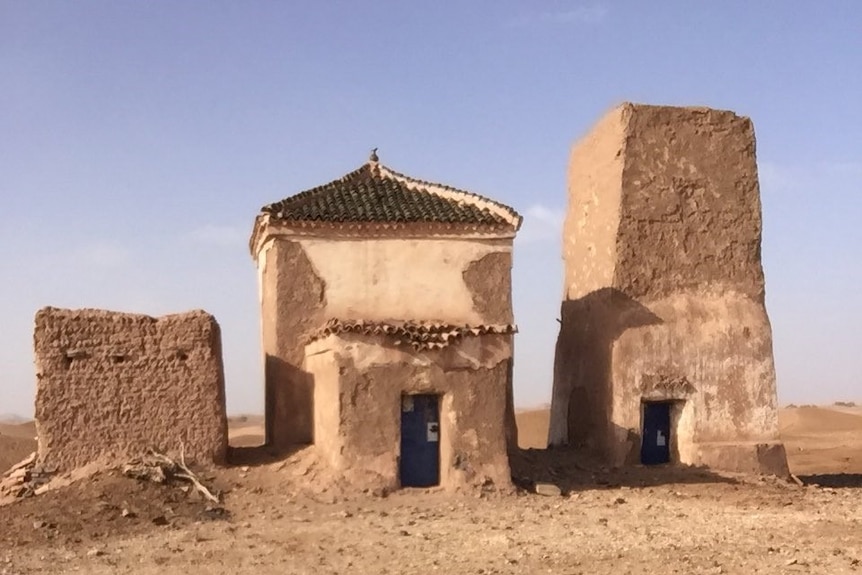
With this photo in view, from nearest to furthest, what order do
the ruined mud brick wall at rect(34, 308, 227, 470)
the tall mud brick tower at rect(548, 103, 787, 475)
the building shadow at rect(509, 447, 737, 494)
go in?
the ruined mud brick wall at rect(34, 308, 227, 470) < the building shadow at rect(509, 447, 737, 494) < the tall mud brick tower at rect(548, 103, 787, 475)

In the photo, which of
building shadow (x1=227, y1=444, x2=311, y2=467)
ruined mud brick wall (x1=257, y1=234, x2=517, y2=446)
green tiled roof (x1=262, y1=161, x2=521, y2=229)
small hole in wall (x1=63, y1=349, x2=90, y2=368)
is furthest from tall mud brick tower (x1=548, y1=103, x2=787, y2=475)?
small hole in wall (x1=63, y1=349, x2=90, y2=368)

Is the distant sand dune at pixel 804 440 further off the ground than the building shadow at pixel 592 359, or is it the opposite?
the building shadow at pixel 592 359

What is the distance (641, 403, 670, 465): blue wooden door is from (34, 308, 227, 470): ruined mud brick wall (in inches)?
338

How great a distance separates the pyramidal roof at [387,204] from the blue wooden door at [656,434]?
16.1 feet

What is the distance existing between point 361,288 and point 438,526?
20.5 ft

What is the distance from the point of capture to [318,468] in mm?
15523

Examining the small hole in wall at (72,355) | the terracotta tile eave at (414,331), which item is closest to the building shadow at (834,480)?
the terracotta tile eave at (414,331)

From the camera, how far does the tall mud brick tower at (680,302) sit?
61.7 feet

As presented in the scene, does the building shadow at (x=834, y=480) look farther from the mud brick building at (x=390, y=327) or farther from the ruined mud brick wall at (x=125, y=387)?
the ruined mud brick wall at (x=125, y=387)

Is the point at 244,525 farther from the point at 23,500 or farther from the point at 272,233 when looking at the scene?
the point at 272,233

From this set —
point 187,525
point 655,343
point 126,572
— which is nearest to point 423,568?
point 126,572

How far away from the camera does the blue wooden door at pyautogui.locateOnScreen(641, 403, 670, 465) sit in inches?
750

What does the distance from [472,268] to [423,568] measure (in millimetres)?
8462

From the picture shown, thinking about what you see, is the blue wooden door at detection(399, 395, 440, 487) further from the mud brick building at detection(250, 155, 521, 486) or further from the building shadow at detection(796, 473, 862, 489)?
the building shadow at detection(796, 473, 862, 489)
